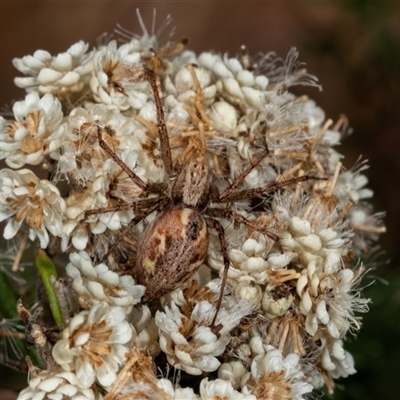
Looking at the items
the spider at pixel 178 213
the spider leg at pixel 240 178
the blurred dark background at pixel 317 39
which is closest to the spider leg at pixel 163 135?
the spider at pixel 178 213

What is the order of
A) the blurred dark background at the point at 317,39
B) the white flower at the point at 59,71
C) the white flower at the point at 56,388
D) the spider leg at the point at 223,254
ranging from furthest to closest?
the blurred dark background at the point at 317,39 → the white flower at the point at 59,71 → the spider leg at the point at 223,254 → the white flower at the point at 56,388

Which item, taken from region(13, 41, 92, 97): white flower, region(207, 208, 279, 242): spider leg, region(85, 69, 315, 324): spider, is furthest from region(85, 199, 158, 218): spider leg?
region(13, 41, 92, 97): white flower

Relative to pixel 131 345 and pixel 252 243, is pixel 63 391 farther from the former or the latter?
pixel 252 243

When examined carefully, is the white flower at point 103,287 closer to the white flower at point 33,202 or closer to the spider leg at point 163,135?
the white flower at point 33,202

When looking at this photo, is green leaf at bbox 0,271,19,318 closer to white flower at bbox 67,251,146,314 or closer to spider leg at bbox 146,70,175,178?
white flower at bbox 67,251,146,314

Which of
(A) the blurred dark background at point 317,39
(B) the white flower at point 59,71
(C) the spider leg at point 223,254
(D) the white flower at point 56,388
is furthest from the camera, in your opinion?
(A) the blurred dark background at point 317,39

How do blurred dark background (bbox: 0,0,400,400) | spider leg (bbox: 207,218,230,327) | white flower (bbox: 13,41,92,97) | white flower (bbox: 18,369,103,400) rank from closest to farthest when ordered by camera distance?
white flower (bbox: 18,369,103,400), spider leg (bbox: 207,218,230,327), white flower (bbox: 13,41,92,97), blurred dark background (bbox: 0,0,400,400)

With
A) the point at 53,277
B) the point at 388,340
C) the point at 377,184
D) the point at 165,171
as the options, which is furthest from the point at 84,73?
the point at 377,184
